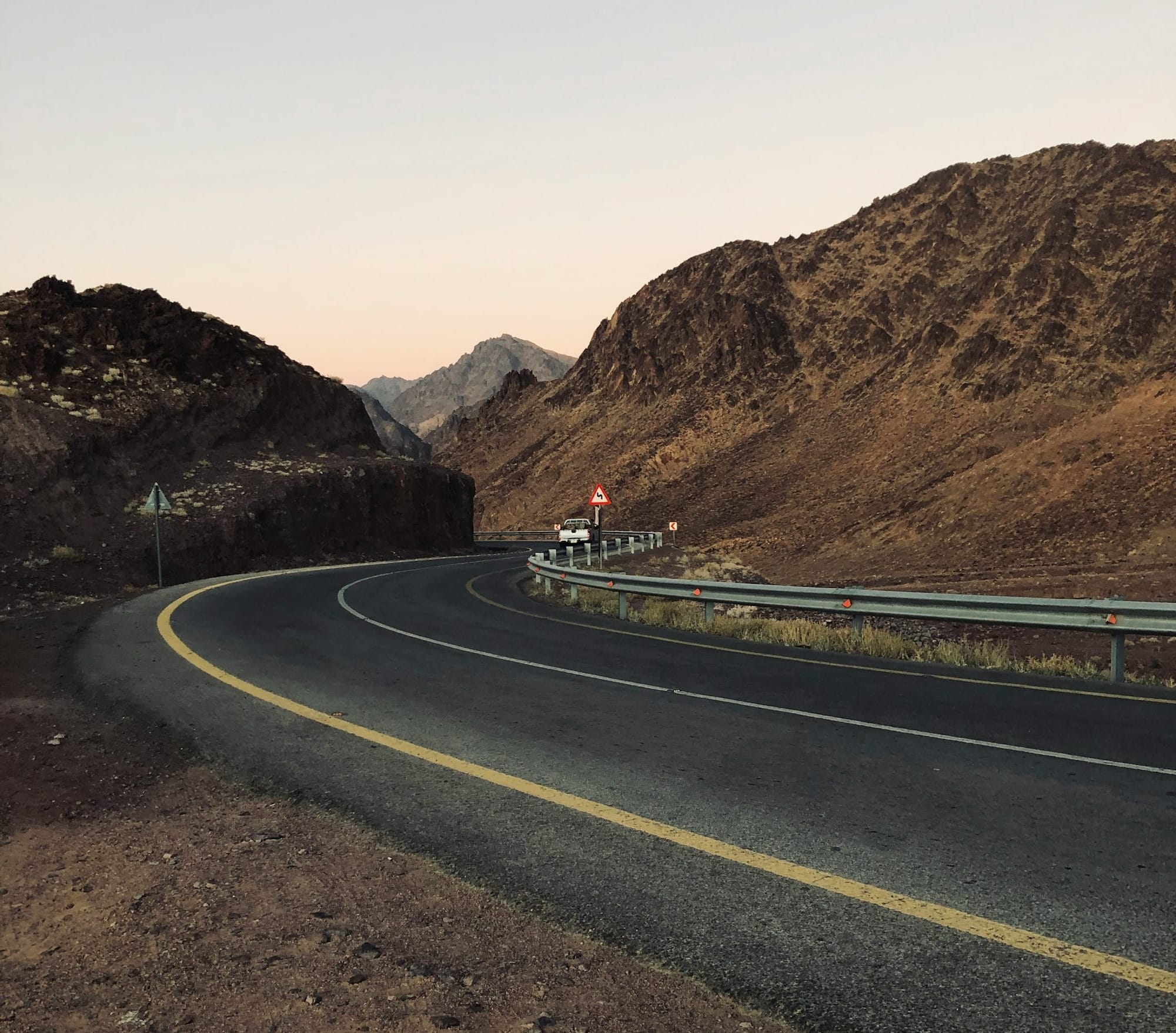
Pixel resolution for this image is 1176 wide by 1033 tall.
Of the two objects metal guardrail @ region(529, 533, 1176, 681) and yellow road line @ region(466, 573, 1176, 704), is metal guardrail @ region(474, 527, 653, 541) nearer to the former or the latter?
metal guardrail @ region(529, 533, 1176, 681)

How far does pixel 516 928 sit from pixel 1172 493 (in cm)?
3801

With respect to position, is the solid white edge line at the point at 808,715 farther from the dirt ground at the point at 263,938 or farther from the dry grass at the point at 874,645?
the dirt ground at the point at 263,938

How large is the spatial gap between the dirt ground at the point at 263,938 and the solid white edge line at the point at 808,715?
410 cm

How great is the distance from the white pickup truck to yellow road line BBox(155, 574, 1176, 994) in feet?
116

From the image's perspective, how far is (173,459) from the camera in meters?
34.5

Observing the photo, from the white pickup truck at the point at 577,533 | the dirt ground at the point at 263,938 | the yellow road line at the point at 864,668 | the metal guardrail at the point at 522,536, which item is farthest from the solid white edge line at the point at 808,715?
the metal guardrail at the point at 522,536

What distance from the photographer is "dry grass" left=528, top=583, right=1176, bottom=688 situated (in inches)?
422

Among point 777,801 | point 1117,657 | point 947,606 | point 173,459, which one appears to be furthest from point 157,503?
point 777,801

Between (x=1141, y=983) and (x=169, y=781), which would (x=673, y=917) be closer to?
(x=1141, y=983)

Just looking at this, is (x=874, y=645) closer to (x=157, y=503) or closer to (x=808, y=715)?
(x=808, y=715)

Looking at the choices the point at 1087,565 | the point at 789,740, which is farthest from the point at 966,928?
the point at 1087,565

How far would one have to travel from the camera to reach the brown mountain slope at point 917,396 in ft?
125

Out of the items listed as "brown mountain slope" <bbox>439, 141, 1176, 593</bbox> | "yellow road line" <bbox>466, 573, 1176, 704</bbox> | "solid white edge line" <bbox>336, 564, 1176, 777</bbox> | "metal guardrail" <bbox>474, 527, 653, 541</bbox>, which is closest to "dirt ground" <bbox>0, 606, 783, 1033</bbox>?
"solid white edge line" <bbox>336, 564, 1176, 777</bbox>

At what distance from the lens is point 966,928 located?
144 inches
